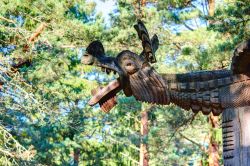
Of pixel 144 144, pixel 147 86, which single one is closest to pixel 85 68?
pixel 144 144

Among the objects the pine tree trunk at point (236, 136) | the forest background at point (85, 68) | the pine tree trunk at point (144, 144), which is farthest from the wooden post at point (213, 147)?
the pine tree trunk at point (236, 136)

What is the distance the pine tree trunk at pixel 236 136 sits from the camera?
2.70 metres

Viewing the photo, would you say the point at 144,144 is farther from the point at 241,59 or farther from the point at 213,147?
the point at 241,59

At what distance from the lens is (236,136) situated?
2744mm

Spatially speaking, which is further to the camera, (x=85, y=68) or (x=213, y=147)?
(x=85, y=68)

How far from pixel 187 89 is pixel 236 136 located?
0.40 metres

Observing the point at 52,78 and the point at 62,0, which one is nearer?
the point at 62,0

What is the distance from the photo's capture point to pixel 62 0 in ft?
39.8

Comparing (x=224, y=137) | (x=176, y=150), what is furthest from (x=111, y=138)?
(x=176, y=150)

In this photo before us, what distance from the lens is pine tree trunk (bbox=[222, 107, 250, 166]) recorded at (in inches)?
106

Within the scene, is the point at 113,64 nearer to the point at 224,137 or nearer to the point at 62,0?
the point at 224,137

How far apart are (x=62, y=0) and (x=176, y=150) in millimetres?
21783

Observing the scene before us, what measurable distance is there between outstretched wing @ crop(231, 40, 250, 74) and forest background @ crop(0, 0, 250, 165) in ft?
14.6

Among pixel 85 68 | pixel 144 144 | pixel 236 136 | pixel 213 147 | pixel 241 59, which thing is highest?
pixel 85 68
